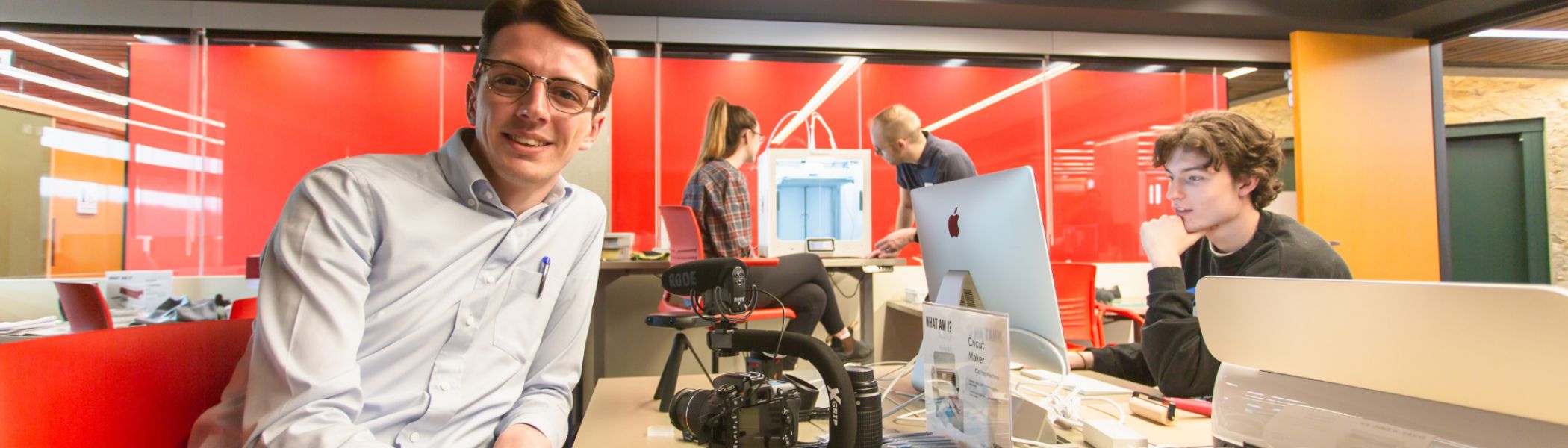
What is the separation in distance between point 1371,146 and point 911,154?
3.58 m

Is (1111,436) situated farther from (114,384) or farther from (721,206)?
(721,206)

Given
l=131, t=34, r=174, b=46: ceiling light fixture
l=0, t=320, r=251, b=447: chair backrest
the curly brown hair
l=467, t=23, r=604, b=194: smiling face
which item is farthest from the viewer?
l=131, t=34, r=174, b=46: ceiling light fixture

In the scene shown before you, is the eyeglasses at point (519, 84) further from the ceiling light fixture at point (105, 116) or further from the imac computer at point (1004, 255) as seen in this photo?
the ceiling light fixture at point (105, 116)

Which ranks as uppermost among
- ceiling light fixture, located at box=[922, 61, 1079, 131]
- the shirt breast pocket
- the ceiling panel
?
the ceiling panel

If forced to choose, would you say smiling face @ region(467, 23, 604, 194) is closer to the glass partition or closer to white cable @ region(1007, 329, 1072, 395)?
white cable @ region(1007, 329, 1072, 395)

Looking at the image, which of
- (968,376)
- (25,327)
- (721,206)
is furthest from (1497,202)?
(25,327)

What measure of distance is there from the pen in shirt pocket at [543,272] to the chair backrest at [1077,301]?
2.68 metres

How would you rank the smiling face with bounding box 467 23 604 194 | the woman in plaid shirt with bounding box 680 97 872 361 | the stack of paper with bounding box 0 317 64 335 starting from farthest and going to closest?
the woman in plaid shirt with bounding box 680 97 872 361
the stack of paper with bounding box 0 317 64 335
the smiling face with bounding box 467 23 604 194

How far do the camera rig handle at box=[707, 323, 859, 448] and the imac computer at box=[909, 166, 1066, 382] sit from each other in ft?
1.04

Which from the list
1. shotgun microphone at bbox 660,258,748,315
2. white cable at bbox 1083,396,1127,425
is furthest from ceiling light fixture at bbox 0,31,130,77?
white cable at bbox 1083,396,1127,425

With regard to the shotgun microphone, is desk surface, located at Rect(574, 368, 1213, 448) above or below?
below

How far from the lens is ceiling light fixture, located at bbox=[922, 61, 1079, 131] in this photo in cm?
473

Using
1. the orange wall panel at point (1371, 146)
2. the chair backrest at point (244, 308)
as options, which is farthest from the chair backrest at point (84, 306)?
the orange wall panel at point (1371, 146)

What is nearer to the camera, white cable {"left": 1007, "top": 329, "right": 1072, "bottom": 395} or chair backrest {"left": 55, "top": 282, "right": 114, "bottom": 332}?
white cable {"left": 1007, "top": 329, "right": 1072, "bottom": 395}
